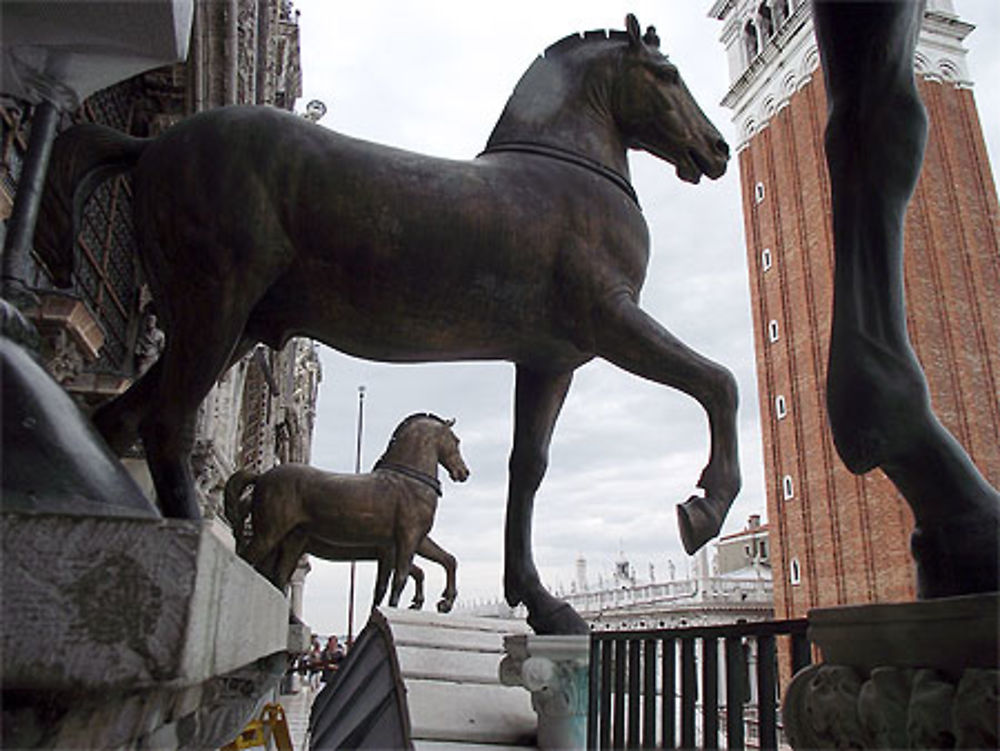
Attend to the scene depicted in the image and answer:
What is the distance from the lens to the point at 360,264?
199cm

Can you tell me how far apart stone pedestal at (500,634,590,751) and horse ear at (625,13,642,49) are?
2028 mm

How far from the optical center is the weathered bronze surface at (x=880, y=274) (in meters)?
1.13

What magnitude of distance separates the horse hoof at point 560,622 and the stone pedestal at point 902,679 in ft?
4.15

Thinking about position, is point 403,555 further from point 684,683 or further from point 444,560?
point 684,683

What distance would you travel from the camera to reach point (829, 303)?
27141mm

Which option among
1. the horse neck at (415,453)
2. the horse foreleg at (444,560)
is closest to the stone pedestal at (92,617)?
the horse neck at (415,453)

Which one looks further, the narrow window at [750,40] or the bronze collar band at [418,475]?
the narrow window at [750,40]

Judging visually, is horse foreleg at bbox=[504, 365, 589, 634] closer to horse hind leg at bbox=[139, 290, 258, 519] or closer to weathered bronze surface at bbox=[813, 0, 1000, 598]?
horse hind leg at bbox=[139, 290, 258, 519]

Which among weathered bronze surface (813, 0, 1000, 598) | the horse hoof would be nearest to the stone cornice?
the horse hoof

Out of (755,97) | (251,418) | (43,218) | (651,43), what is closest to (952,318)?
(755,97)

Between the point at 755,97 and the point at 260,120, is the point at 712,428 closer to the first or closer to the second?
the point at 260,120

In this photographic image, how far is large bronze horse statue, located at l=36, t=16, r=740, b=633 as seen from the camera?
1.84 m

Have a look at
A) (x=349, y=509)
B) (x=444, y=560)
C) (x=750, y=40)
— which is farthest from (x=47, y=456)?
(x=750, y=40)

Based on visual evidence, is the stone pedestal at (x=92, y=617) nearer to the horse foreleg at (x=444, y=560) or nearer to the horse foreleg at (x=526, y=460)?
the horse foreleg at (x=526, y=460)
